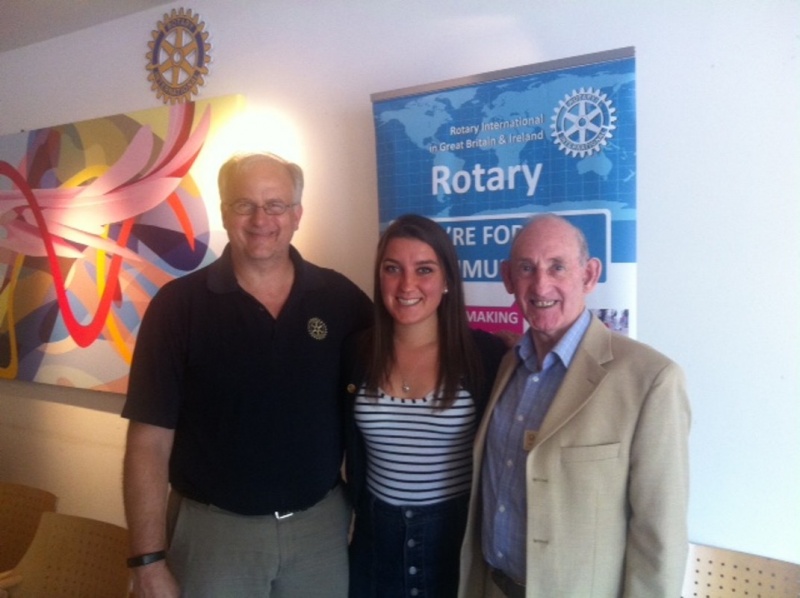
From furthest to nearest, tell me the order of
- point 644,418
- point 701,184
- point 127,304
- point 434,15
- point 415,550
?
1. point 127,304
2. point 434,15
3. point 701,184
4. point 415,550
5. point 644,418

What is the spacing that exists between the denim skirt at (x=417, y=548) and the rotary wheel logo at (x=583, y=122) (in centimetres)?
110

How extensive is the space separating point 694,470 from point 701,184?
909 millimetres

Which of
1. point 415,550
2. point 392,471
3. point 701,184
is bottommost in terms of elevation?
point 415,550

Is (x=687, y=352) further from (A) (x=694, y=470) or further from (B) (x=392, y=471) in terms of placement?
(B) (x=392, y=471)

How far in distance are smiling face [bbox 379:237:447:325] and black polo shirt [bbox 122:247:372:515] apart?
0.30 metres

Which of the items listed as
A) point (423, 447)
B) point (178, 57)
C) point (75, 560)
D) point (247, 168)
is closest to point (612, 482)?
point (423, 447)

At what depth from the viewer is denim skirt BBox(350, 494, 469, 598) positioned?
4.67 ft

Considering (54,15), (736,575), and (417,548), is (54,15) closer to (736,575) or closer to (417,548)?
(417,548)

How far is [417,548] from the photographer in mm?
1421

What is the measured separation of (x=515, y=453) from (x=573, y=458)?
0.49ft

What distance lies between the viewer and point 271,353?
1.56 meters

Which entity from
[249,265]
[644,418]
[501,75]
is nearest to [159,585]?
[249,265]

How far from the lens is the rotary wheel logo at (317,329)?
163 cm

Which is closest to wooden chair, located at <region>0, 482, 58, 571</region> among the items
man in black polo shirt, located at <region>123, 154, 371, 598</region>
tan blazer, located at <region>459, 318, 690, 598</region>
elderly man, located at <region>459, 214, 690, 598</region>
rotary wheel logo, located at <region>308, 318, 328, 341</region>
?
man in black polo shirt, located at <region>123, 154, 371, 598</region>
